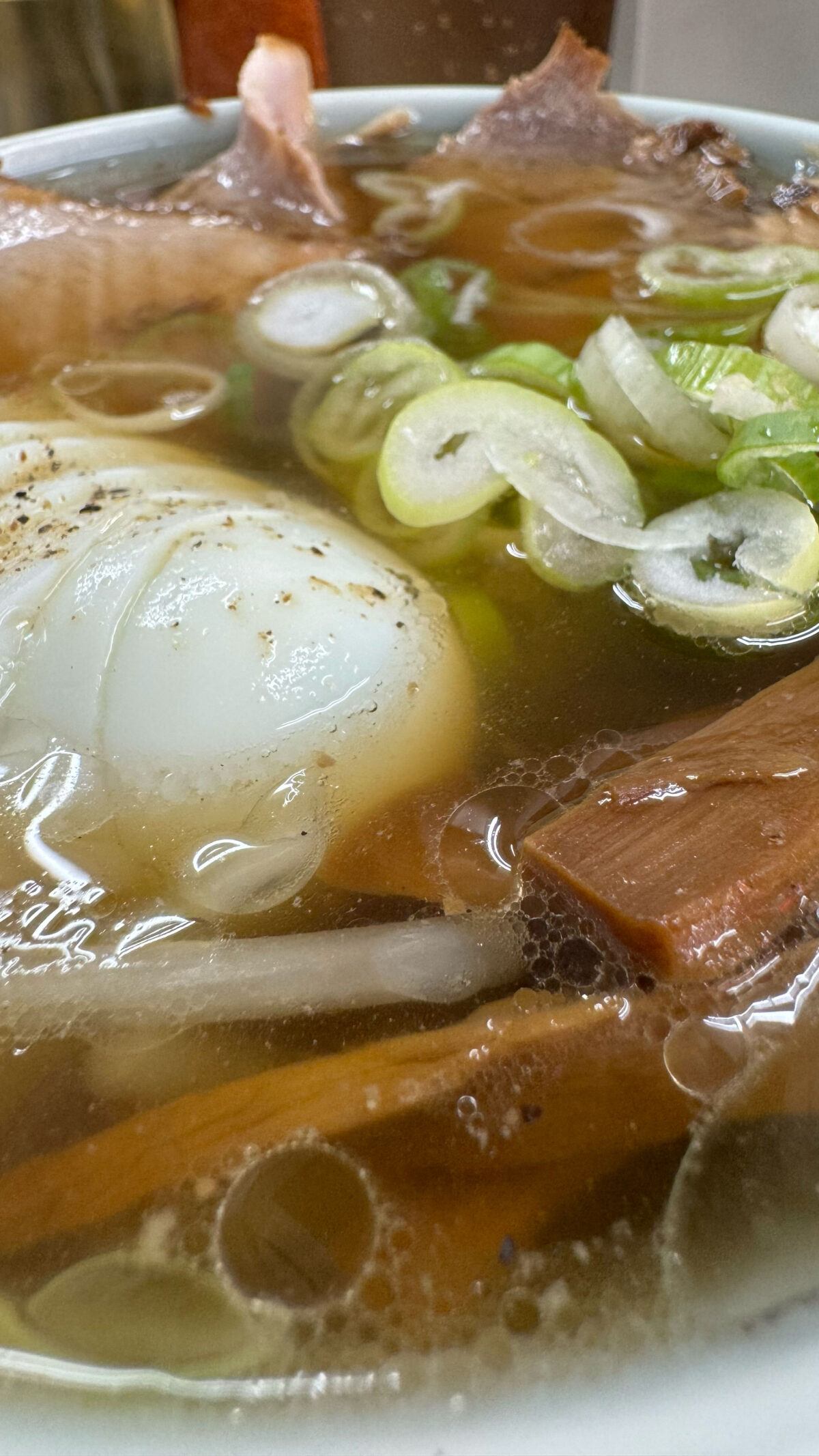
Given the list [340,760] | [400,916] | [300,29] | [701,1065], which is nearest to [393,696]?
[340,760]

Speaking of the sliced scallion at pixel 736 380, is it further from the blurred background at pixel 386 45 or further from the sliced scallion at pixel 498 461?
the blurred background at pixel 386 45

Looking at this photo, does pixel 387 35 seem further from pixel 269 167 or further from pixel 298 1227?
pixel 298 1227

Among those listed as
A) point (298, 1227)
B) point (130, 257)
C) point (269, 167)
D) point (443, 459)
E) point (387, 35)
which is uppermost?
point (387, 35)

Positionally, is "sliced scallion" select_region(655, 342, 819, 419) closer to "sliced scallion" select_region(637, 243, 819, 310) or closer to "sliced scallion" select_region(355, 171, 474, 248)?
"sliced scallion" select_region(637, 243, 819, 310)

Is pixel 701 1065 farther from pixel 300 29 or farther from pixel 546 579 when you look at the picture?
pixel 300 29

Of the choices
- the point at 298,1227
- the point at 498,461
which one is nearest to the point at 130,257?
the point at 498,461

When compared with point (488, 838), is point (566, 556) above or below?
above
